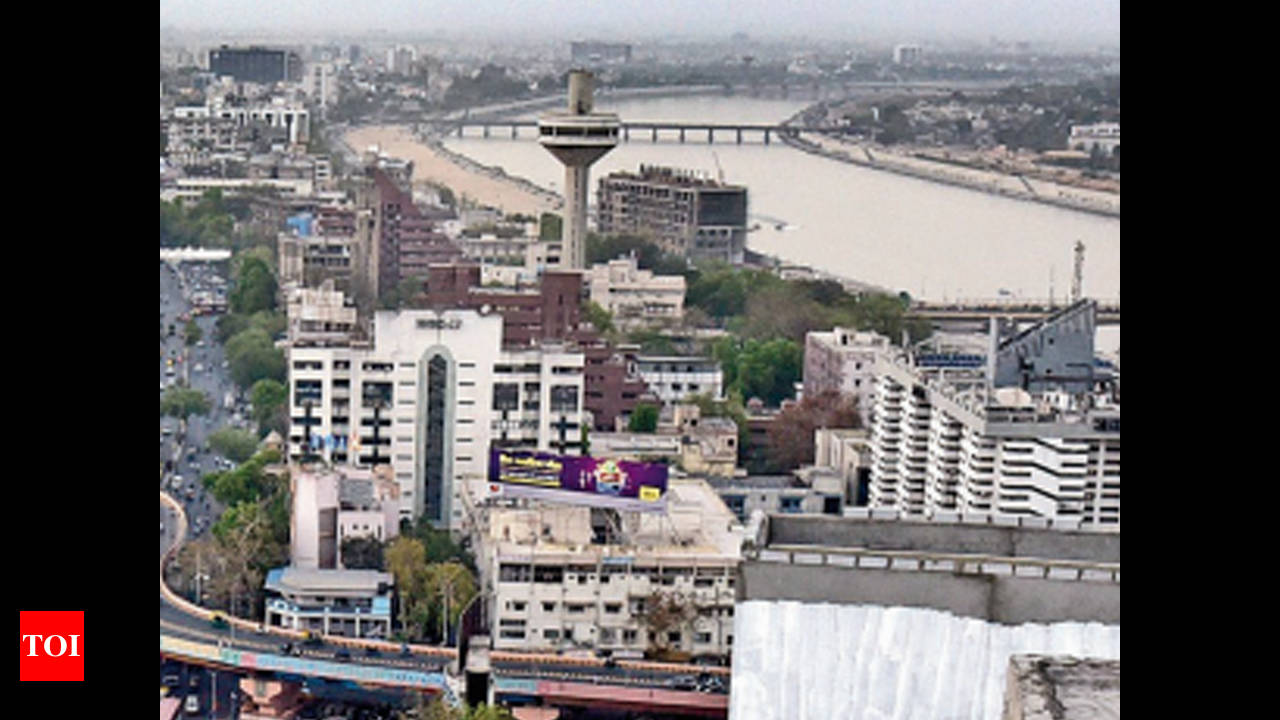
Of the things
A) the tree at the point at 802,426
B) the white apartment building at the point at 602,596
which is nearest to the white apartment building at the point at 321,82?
the tree at the point at 802,426

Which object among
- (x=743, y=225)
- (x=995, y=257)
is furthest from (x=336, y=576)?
(x=995, y=257)

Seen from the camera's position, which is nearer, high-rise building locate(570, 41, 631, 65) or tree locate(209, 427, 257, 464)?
tree locate(209, 427, 257, 464)

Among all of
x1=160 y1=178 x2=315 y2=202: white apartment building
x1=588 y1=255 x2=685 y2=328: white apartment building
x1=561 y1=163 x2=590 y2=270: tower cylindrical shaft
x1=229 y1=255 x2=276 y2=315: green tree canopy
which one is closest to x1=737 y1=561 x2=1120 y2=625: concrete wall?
x1=588 y1=255 x2=685 y2=328: white apartment building

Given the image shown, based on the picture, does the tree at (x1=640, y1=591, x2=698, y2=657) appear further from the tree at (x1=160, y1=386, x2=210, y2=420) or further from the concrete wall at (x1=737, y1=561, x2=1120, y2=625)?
the tree at (x1=160, y1=386, x2=210, y2=420)
